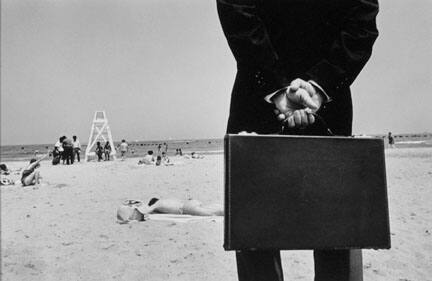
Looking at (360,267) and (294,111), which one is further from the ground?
(294,111)

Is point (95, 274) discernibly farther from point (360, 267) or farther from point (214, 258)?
point (360, 267)

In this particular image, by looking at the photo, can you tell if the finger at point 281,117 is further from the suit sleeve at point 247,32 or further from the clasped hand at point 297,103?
the suit sleeve at point 247,32

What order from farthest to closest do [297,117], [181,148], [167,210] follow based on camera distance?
[181,148], [167,210], [297,117]

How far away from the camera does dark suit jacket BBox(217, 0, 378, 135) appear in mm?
1557

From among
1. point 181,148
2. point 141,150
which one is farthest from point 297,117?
point 181,148

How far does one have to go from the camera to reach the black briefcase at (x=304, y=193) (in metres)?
1.27

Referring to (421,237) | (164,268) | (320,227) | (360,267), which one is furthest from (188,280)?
(421,237)

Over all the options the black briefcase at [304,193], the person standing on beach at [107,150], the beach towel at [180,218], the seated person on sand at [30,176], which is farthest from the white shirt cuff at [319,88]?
the person standing on beach at [107,150]

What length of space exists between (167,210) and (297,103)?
5.50 metres

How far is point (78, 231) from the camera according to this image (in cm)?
564

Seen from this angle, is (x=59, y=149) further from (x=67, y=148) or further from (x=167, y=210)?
(x=167, y=210)

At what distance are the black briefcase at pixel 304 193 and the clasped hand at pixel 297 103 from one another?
14 cm

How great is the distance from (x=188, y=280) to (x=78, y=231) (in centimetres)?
264

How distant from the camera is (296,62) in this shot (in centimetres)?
165
